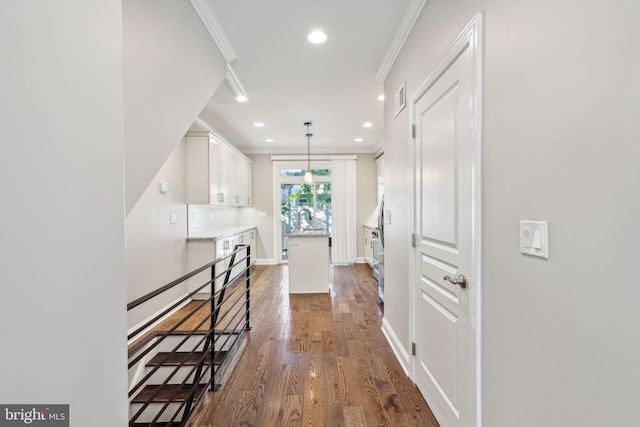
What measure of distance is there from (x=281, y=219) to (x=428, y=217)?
5398 millimetres

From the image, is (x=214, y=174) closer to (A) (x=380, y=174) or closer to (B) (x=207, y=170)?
(B) (x=207, y=170)

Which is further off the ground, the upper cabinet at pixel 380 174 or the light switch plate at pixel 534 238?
the upper cabinet at pixel 380 174

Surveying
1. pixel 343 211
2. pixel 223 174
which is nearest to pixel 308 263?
pixel 223 174

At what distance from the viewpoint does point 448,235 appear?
159cm

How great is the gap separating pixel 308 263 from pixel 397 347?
2.16 metres

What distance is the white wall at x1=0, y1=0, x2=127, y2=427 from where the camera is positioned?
47 cm

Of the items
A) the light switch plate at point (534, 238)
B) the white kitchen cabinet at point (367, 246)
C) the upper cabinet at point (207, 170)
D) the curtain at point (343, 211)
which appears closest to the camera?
the light switch plate at point (534, 238)

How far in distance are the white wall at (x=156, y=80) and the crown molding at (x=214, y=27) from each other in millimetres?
48

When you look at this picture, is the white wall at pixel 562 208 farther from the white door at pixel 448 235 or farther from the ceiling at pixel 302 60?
the ceiling at pixel 302 60

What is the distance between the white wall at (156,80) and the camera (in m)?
1.43

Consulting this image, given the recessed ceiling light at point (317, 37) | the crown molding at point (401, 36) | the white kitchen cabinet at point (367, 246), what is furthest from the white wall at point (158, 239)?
the white kitchen cabinet at point (367, 246)

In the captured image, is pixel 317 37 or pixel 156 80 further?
pixel 317 37
